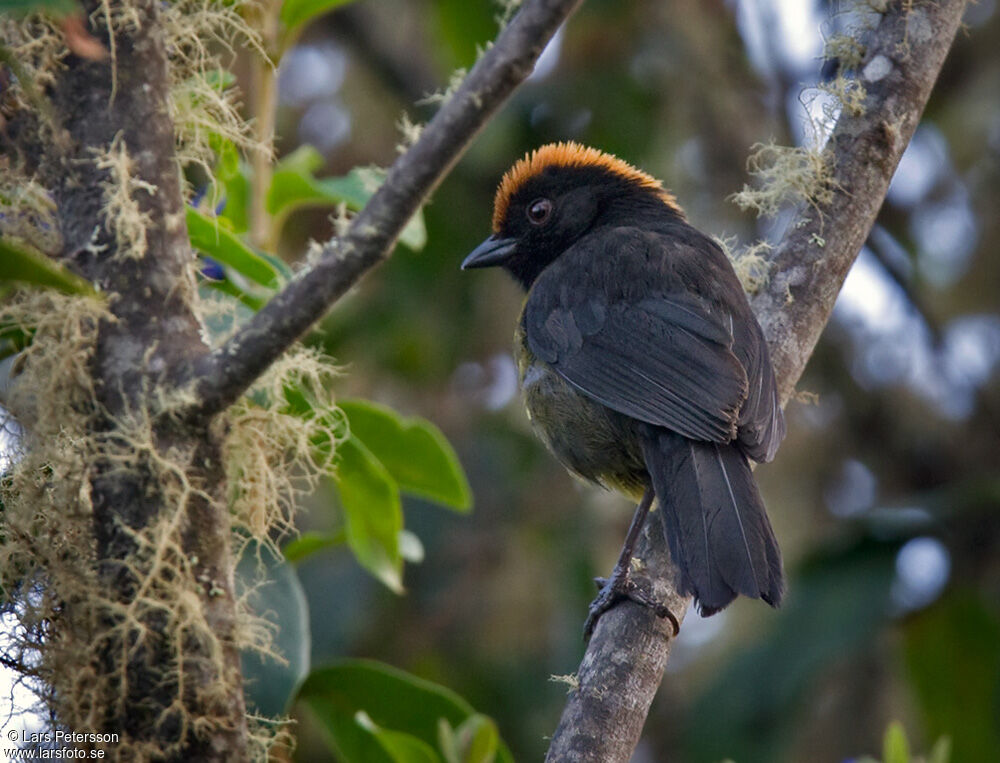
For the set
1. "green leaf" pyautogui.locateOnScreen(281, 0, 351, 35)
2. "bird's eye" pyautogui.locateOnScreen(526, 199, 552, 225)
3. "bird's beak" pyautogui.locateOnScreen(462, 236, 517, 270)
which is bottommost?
"green leaf" pyautogui.locateOnScreen(281, 0, 351, 35)

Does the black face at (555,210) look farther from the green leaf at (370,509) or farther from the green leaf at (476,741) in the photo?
the green leaf at (476,741)

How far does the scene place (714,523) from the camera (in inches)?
114

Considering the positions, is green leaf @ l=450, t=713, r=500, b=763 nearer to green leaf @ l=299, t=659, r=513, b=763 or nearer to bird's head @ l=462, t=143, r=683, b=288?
green leaf @ l=299, t=659, r=513, b=763

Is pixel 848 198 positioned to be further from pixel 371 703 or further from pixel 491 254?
pixel 371 703

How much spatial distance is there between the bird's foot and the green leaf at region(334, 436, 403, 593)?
0.54 m

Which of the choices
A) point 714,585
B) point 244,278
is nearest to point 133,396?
point 244,278

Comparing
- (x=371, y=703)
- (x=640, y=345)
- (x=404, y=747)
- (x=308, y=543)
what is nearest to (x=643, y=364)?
(x=640, y=345)

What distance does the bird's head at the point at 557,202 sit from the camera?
14.3 ft

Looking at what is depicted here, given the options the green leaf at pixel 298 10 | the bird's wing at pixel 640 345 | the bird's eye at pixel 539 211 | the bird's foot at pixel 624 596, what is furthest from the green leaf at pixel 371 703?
the bird's eye at pixel 539 211

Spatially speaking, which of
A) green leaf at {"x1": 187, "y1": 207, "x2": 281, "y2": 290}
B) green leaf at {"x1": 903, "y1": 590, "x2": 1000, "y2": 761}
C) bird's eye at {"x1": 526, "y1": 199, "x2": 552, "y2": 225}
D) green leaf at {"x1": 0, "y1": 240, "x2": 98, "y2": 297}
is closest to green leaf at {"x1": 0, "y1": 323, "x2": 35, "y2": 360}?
green leaf at {"x1": 187, "y1": 207, "x2": 281, "y2": 290}

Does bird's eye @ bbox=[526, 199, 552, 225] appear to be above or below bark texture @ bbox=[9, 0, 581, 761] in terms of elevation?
above

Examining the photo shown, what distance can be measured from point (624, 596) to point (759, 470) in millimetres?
3719

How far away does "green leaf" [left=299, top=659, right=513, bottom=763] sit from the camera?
2955 millimetres

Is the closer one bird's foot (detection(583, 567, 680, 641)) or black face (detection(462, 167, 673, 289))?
bird's foot (detection(583, 567, 680, 641))
